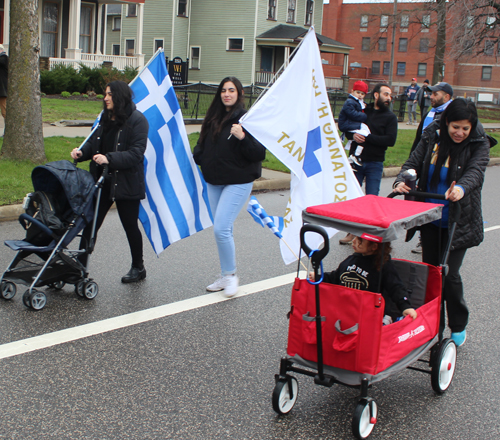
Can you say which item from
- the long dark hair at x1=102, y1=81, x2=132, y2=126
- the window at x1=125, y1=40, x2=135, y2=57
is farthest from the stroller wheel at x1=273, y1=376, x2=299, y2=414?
the window at x1=125, y1=40, x2=135, y2=57

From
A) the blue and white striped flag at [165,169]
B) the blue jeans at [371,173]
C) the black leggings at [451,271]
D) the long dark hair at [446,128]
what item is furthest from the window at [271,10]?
the black leggings at [451,271]

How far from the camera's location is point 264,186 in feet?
36.9

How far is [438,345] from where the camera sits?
3.84 metres

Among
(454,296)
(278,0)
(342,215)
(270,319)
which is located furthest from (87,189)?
(278,0)

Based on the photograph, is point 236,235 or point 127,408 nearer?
point 127,408

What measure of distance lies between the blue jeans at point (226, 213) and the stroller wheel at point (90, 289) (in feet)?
3.63

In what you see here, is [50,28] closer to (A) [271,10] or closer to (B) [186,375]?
(A) [271,10]

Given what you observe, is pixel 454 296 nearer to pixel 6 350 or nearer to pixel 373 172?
pixel 6 350

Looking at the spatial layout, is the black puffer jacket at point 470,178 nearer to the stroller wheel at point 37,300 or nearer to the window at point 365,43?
the stroller wheel at point 37,300

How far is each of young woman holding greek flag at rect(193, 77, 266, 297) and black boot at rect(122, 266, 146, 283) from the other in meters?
0.82

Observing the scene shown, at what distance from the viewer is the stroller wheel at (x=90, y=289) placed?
204 inches

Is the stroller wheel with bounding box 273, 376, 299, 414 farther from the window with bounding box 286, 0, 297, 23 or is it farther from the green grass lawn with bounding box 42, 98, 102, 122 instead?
the window with bounding box 286, 0, 297, 23

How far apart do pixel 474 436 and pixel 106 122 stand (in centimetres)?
389

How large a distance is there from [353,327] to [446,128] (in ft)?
5.62
